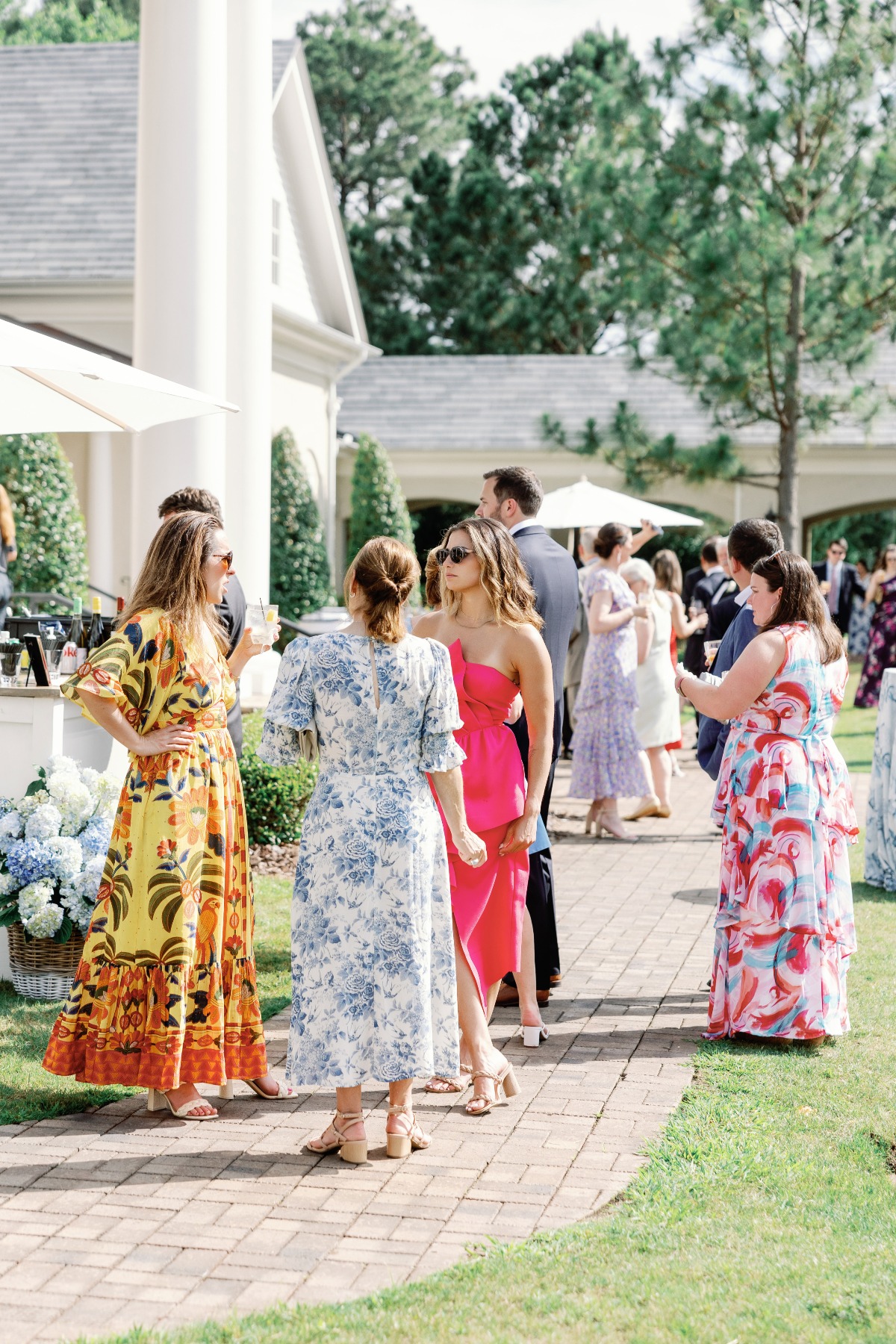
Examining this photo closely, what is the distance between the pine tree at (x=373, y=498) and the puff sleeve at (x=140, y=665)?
19598mm

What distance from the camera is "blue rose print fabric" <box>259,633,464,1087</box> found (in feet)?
14.7

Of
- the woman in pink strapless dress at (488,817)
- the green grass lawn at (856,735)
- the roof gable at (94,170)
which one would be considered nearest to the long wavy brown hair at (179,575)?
the woman in pink strapless dress at (488,817)

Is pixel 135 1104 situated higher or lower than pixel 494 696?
lower

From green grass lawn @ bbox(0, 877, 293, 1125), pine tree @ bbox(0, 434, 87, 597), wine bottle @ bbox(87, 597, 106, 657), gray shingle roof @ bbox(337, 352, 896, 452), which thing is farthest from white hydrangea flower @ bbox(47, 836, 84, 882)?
gray shingle roof @ bbox(337, 352, 896, 452)

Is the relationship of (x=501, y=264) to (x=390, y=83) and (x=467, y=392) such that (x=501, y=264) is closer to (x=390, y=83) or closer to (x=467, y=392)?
(x=390, y=83)

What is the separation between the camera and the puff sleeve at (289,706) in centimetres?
449

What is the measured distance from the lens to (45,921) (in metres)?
6.10

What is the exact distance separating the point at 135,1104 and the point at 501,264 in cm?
4121

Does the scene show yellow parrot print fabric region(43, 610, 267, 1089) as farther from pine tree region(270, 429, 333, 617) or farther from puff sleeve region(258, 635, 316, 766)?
pine tree region(270, 429, 333, 617)

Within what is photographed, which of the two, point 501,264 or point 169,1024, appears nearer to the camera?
point 169,1024

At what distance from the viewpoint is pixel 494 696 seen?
5.30m

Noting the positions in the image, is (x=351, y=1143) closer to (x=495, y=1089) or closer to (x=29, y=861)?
(x=495, y=1089)

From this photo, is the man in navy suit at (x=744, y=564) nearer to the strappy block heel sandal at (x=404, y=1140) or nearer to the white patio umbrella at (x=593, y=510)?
the strappy block heel sandal at (x=404, y=1140)

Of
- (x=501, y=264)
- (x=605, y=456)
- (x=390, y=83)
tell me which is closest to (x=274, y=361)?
(x=605, y=456)
